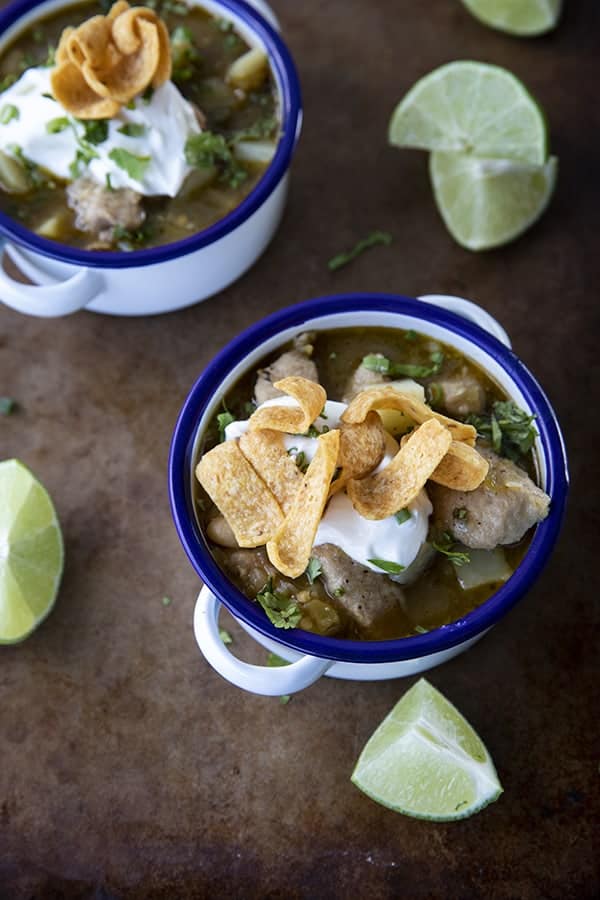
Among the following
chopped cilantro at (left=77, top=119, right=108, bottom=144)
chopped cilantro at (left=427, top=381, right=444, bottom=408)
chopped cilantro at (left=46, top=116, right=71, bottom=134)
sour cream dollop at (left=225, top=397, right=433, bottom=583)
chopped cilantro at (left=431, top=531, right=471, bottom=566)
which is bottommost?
chopped cilantro at (left=431, top=531, right=471, bottom=566)

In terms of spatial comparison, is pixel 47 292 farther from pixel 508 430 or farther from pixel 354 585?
pixel 508 430

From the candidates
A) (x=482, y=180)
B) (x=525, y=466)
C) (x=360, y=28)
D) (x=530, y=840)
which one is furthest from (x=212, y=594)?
(x=360, y=28)

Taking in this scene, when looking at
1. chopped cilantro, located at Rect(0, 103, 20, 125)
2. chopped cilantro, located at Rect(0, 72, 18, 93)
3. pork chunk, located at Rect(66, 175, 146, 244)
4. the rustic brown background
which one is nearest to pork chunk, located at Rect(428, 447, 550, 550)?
the rustic brown background

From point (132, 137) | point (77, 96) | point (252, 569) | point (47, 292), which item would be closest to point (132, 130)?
point (132, 137)

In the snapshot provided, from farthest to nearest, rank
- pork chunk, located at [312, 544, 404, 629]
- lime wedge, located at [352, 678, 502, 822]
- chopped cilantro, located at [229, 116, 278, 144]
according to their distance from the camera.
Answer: chopped cilantro, located at [229, 116, 278, 144] → lime wedge, located at [352, 678, 502, 822] → pork chunk, located at [312, 544, 404, 629]

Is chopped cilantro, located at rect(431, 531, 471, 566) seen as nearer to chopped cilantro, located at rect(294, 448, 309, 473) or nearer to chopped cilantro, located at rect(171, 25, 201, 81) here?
chopped cilantro, located at rect(294, 448, 309, 473)

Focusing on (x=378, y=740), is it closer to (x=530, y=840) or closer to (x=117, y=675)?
(x=530, y=840)
